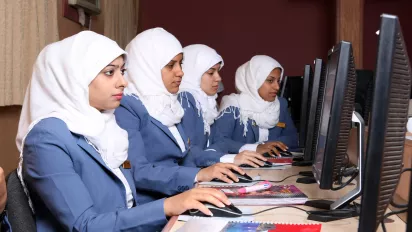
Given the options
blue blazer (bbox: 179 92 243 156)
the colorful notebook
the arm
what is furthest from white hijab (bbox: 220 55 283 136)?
the colorful notebook

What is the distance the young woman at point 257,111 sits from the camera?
12.4 ft

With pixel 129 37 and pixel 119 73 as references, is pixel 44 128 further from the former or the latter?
pixel 129 37

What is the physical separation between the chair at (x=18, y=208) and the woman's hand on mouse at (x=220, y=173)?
761mm

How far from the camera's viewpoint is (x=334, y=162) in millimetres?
1290

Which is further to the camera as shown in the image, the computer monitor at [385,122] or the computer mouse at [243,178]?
the computer mouse at [243,178]

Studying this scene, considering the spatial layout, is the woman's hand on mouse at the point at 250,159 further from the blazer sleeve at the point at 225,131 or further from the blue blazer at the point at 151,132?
the blazer sleeve at the point at 225,131

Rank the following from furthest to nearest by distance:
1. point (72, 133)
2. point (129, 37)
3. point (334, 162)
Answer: point (129, 37)
point (72, 133)
point (334, 162)

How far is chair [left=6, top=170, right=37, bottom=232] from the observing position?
1.33 meters

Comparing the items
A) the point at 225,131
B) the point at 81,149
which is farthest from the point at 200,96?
the point at 81,149

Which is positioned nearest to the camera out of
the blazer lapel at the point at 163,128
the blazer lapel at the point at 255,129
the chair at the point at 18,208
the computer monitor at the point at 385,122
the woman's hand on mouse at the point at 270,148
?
the computer monitor at the point at 385,122

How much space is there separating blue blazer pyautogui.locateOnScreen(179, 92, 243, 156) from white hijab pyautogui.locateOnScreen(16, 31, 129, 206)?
1301mm

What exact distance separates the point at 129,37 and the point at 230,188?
3.90 metres

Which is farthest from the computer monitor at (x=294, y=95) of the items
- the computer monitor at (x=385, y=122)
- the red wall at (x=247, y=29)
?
the computer monitor at (x=385, y=122)

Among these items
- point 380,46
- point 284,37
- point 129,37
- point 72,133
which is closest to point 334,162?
point 380,46
